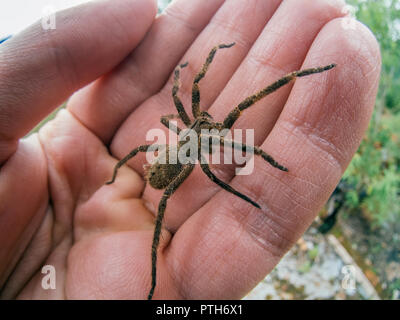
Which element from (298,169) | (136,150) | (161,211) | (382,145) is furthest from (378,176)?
(136,150)

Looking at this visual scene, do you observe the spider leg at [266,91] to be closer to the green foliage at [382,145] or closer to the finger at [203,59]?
the finger at [203,59]

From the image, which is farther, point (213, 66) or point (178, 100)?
point (213, 66)

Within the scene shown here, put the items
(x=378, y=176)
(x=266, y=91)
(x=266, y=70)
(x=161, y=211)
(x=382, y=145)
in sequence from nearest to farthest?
(x=266, y=91), (x=161, y=211), (x=266, y=70), (x=378, y=176), (x=382, y=145)

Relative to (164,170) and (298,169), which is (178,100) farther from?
(298,169)

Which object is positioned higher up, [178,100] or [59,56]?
[59,56]

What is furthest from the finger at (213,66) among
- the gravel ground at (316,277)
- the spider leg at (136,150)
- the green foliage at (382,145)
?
the gravel ground at (316,277)

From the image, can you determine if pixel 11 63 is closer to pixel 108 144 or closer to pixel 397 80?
pixel 108 144
